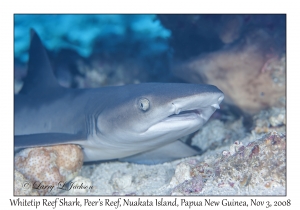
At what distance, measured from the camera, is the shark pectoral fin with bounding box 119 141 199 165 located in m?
3.92

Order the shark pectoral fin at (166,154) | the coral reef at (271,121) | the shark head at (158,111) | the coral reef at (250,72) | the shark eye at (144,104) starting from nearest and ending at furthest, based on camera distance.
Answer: the shark head at (158,111) → the shark eye at (144,104) → the shark pectoral fin at (166,154) → the coral reef at (271,121) → the coral reef at (250,72)

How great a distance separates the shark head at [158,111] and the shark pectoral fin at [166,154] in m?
0.57

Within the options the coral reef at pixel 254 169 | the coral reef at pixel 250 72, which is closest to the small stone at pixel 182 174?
the coral reef at pixel 254 169

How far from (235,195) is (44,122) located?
3.06 meters

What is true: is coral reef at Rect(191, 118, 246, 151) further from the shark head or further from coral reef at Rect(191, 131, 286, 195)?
coral reef at Rect(191, 131, 286, 195)

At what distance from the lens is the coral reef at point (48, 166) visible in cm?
337

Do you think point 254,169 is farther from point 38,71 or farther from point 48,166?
point 38,71

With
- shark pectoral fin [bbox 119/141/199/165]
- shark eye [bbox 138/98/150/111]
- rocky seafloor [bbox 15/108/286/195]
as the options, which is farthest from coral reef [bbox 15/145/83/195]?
shark eye [bbox 138/98/150/111]

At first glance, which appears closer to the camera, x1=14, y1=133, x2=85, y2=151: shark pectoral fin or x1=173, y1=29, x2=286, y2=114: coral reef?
x1=14, y1=133, x2=85, y2=151: shark pectoral fin

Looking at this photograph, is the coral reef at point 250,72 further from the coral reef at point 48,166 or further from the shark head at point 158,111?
the coral reef at point 48,166

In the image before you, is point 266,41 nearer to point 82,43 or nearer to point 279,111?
point 279,111

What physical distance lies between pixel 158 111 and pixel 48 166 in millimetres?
1646

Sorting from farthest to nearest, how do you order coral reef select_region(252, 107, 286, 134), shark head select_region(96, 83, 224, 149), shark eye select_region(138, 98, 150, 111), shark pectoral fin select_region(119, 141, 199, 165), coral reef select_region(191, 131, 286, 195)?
coral reef select_region(252, 107, 286, 134) → shark pectoral fin select_region(119, 141, 199, 165) → shark eye select_region(138, 98, 150, 111) → shark head select_region(96, 83, 224, 149) → coral reef select_region(191, 131, 286, 195)

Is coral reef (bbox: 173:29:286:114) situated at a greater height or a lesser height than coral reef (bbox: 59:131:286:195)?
greater
